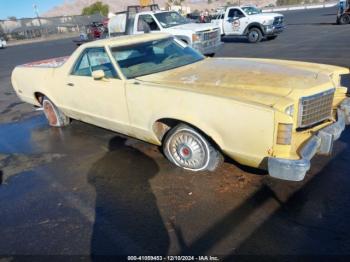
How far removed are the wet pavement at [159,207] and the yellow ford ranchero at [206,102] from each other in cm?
35

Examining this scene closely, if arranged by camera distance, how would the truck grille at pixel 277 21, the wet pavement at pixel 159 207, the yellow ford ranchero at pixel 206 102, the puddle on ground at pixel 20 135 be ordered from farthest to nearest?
the truck grille at pixel 277 21, the puddle on ground at pixel 20 135, the yellow ford ranchero at pixel 206 102, the wet pavement at pixel 159 207

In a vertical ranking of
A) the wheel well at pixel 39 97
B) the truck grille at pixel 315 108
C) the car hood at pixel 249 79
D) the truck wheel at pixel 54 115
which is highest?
the car hood at pixel 249 79

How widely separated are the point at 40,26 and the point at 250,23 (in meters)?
33.8

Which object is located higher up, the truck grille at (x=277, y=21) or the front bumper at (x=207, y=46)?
the truck grille at (x=277, y=21)

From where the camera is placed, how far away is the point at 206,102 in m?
3.38

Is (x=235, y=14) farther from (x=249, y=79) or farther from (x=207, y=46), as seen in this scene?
(x=249, y=79)

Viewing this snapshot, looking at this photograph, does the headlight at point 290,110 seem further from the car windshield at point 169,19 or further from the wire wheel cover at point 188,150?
the car windshield at point 169,19

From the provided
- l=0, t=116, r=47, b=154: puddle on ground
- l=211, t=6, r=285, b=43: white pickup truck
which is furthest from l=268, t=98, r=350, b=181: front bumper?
l=211, t=6, r=285, b=43: white pickup truck

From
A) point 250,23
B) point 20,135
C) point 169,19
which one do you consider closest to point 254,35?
point 250,23

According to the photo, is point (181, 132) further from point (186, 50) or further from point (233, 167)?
point (186, 50)

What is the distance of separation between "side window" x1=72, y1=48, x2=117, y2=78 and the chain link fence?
40.2 m

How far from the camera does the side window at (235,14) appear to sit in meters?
17.5

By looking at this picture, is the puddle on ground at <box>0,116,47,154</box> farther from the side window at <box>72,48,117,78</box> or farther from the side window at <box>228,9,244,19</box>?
the side window at <box>228,9,244,19</box>

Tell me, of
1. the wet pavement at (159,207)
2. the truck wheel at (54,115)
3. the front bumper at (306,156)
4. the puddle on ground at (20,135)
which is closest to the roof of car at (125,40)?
the wet pavement at (159,207)
